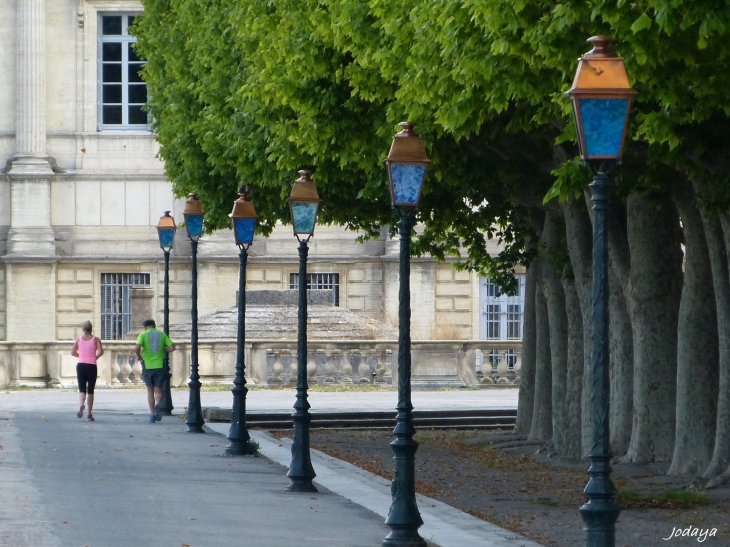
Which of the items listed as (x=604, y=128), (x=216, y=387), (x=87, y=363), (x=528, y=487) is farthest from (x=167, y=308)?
(x=604, y=128)

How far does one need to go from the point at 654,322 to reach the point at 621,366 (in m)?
1.43

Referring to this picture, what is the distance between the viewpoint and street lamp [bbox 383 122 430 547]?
13.1 metres

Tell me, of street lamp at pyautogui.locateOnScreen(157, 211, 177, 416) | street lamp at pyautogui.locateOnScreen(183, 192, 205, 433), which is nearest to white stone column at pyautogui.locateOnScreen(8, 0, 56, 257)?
street lamp at pyautogui.locateOnScreen(157, 211, 177, 416)

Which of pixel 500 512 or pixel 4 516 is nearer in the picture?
pixel 4 516

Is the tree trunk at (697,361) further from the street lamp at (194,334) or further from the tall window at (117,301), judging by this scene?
the tall window at (117,301)

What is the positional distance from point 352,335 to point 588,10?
28.3m

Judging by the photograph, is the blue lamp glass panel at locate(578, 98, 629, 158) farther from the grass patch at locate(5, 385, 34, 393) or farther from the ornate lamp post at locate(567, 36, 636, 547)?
the grass patch at locate(5, 385, 34, 393)

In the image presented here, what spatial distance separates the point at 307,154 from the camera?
21984mm

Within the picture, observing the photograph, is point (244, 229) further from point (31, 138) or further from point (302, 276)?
point (31, 138)

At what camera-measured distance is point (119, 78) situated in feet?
150

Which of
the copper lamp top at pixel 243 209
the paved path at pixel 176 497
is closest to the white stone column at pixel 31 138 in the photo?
the paved path at pixel 176 497

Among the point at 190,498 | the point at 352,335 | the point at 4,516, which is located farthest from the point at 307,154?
the point at 352,335

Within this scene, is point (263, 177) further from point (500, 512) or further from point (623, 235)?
point (500, 512)

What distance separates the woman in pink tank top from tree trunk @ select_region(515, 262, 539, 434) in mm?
6703
